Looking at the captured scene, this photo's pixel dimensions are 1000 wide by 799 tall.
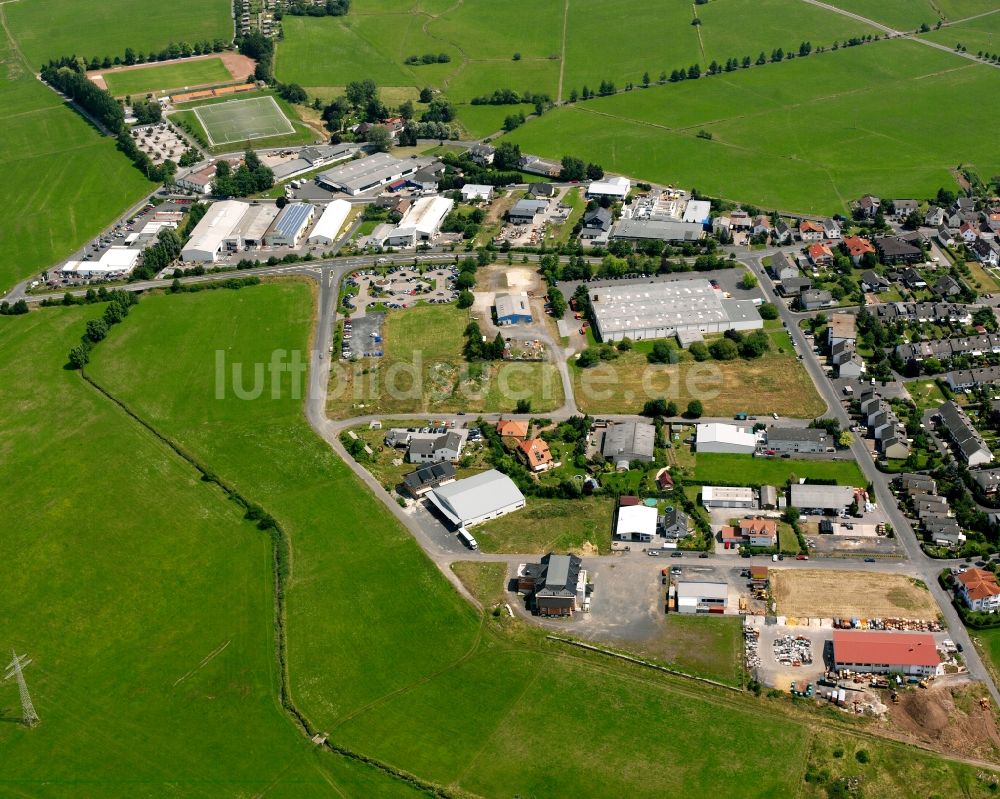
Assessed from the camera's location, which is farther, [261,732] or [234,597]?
[234,597]

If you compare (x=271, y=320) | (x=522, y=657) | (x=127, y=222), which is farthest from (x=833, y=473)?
(x=127, y=222)

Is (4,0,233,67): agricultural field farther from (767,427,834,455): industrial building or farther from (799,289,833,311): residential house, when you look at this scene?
(767,427,834,455): industrial building

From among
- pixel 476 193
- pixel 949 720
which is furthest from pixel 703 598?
pixel 476 193

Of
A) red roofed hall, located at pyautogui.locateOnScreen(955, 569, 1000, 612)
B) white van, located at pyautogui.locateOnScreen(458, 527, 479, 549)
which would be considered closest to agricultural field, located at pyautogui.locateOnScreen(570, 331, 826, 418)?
white van, located at pyautogui.locateOnScreen(458, 527, 479, 549)

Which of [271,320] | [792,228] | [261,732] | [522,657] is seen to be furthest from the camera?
[792,228]

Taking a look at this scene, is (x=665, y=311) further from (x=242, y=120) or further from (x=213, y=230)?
(x=242, y=120)

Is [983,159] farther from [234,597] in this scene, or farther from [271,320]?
[234,597]
